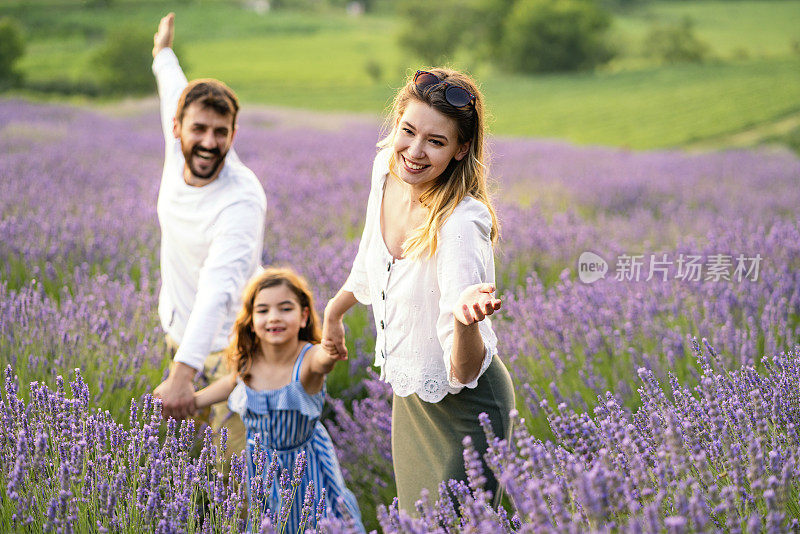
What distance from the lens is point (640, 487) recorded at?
3.81ft

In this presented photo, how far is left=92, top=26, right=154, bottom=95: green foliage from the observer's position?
26.7 ft

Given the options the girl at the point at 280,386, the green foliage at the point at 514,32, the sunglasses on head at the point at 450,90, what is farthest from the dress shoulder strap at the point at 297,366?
the green foliage at the point at 514,32

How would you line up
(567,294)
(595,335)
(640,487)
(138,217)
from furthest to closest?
(138,217) → (567,294) → (595,335) → (640,487)

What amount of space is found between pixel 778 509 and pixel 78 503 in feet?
3.82

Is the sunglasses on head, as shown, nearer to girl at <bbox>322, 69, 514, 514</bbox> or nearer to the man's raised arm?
girl at <bbox>322, 69, 514, 514</bbox>

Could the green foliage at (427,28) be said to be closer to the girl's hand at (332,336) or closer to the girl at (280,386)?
the girl at (280,386)

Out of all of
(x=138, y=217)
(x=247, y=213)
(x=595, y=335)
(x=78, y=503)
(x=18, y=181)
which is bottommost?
(x=78, y=503)

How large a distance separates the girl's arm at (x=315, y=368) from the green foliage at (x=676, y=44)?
7.44 metres

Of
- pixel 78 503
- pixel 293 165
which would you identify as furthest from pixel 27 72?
pixel 78 503

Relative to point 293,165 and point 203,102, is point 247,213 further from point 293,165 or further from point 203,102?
point 293,165

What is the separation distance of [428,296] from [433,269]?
0.06 meters

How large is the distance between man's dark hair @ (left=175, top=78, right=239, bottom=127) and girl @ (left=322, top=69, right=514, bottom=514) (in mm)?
783

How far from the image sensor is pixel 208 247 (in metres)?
2.22

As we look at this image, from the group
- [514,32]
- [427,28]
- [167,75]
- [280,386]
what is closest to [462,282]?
[280,386]
